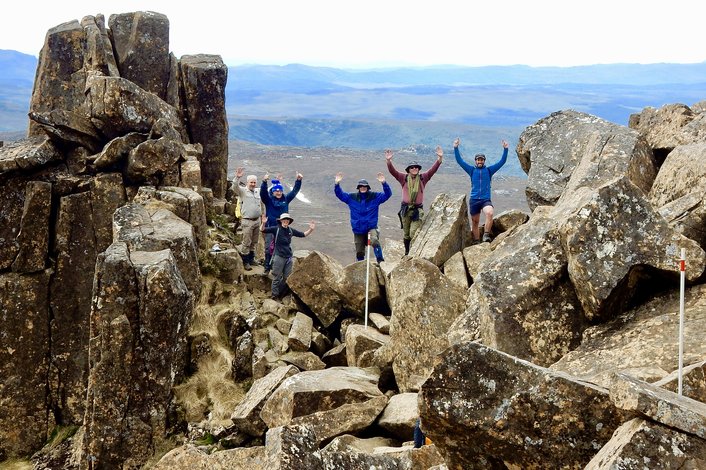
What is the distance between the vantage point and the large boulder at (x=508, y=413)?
382 inches

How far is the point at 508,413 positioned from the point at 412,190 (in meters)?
17.0

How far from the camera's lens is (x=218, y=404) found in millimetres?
20594

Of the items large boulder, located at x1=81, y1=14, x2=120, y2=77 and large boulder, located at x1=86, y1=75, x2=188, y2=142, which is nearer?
large boulder, located at x1=86, y1=75, x2=188, y2=142

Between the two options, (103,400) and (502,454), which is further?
(103,400)

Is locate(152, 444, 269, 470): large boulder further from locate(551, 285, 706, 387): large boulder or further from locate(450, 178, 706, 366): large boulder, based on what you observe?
locate(551, 285, 706, 387): large boulder

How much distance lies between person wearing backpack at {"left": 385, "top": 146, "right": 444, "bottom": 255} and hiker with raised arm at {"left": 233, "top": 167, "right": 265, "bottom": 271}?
5.42 m

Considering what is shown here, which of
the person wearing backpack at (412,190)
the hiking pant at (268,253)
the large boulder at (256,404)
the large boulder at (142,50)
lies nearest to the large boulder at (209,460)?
the large boulder at (256,404)

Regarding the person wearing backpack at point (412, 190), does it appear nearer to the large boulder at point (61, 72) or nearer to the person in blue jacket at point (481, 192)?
the person in blue jacket at point (481, 192)

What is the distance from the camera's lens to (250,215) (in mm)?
27281

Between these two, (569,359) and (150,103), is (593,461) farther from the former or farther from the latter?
(150,103)

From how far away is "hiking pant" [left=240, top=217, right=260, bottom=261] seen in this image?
27.4 m

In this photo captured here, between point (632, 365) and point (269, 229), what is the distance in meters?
16.7

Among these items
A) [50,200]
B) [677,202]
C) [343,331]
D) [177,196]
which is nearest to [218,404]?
[343,331]

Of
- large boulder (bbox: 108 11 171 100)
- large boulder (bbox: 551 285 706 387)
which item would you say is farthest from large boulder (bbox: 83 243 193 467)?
large boulder (bbox: 108 11 171 100)
